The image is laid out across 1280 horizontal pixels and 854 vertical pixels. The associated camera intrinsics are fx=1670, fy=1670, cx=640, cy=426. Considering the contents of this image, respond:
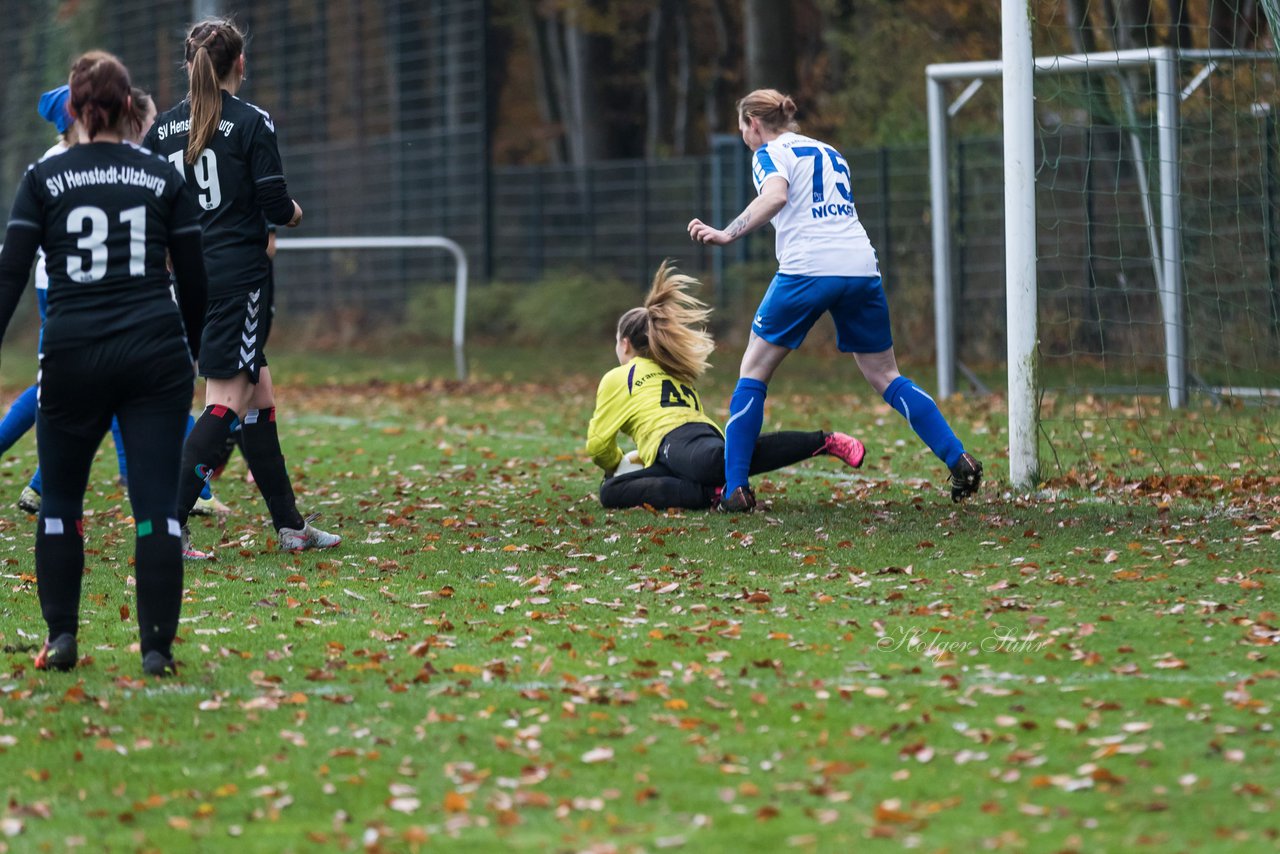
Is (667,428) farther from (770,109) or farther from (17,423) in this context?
(17,423)

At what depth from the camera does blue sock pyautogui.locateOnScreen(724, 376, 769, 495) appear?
7.83 metres

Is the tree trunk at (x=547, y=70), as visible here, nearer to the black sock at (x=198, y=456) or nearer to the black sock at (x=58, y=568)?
the black sock at (x=198, y=456)

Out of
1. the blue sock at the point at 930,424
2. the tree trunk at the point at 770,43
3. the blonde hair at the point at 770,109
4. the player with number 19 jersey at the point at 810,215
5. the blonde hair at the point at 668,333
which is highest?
the tree trunk at the point at 770,43

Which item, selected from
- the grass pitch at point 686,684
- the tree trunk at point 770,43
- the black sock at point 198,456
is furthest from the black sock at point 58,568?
the tree trunk at point 770,43

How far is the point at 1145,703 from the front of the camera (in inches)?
175

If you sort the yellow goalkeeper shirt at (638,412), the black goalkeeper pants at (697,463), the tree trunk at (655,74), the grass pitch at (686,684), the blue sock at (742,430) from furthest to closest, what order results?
the tree trunk at (655,74) < the yellow goalkeeper shirt at (638,412) < the black goalkeeper pants at (697,463) < the blue sock at (742,430) < the grass pitch at (686,684)

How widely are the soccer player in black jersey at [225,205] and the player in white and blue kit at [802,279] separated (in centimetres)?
191

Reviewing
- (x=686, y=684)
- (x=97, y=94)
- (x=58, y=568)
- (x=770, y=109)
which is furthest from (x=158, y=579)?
(x=770, y=109)

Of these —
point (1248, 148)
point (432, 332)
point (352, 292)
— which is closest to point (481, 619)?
point (1248, 148)

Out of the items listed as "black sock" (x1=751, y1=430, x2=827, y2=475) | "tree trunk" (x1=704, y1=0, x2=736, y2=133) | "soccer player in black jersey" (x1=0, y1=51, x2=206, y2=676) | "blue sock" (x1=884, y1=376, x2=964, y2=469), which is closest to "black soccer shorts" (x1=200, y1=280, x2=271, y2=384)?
"soccer player in black jersey" (x1=0, y1=51, x2=206, y2=676)

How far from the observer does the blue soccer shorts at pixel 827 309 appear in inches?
300

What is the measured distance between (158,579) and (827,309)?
3.85 m

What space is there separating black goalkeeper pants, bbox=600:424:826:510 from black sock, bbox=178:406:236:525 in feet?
7.37

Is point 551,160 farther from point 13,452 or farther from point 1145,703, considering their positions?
point 1145,703
